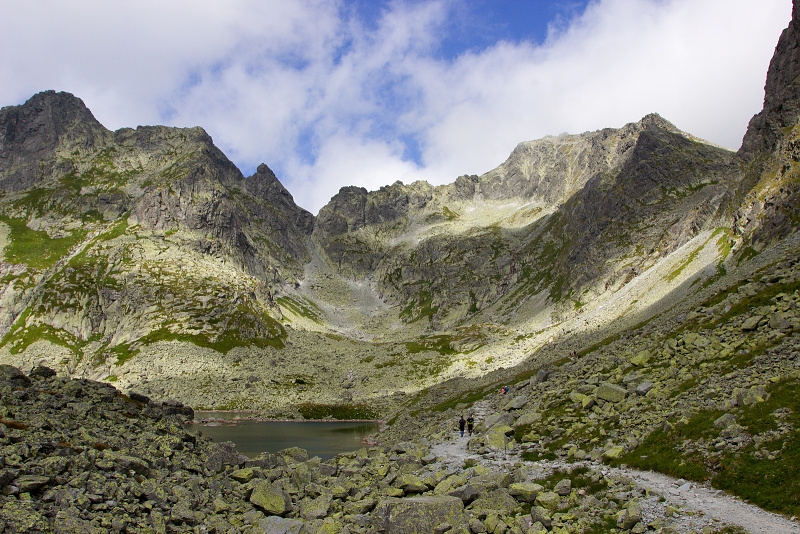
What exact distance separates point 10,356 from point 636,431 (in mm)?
162327

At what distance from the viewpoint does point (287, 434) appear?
72625 millimetres

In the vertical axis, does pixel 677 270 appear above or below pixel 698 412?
above

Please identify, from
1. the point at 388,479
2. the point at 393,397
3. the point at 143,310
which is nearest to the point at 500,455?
the point at 388,479

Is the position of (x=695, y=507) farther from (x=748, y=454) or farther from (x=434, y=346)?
(x=434, y=346)

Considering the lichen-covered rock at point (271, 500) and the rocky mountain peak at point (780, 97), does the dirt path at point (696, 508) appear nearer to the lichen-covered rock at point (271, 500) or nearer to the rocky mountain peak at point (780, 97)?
the lichen-covered rock at point (271, 500)

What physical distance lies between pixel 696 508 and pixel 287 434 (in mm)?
68192

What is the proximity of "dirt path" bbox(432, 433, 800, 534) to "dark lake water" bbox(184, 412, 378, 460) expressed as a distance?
40583 millimetres

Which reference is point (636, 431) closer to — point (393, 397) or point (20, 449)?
point (20, 449)

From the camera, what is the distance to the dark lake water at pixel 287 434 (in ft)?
193

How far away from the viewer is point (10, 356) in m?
122

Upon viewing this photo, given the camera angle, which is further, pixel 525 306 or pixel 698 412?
pixel 525 306

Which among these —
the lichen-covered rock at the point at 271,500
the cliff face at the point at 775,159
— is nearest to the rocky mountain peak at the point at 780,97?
the cliff face at the point at 775,159

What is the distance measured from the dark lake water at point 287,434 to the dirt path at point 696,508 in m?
40.6

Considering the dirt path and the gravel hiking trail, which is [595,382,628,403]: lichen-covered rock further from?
the dirt path
